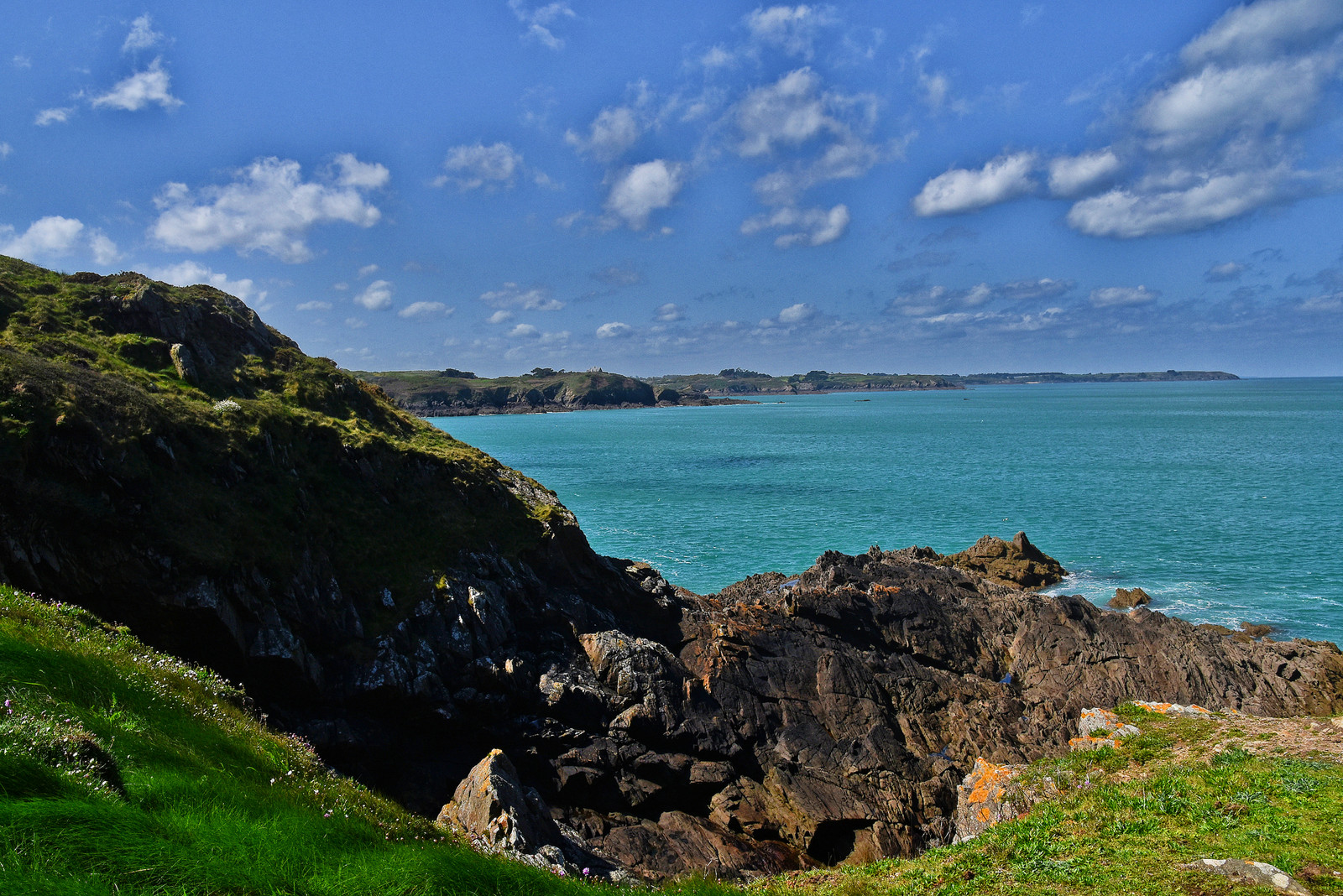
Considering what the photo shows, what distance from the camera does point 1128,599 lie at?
3853 centimetres

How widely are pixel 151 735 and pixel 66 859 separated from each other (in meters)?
4.16

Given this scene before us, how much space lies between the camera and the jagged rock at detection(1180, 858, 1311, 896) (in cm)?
991

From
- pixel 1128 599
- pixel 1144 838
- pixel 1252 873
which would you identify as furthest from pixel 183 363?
pixel 1128 599

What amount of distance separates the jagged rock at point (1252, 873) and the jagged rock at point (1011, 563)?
33070 mm

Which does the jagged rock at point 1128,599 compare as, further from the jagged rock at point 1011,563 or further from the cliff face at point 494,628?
the cliff face at point 494,628

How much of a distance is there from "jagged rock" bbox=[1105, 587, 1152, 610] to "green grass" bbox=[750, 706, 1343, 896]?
82.8 ft

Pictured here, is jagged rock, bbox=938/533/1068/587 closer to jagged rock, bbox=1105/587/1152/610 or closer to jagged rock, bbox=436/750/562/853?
jagged rock, bbox=1105/587/1152/610

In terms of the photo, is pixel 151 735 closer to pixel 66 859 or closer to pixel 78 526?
pixel 66 859

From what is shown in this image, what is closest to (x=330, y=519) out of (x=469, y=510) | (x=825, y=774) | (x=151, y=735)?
(x=469, y=510)

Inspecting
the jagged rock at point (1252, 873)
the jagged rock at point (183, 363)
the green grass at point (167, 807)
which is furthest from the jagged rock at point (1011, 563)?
the jagged rock at point (183, 363)

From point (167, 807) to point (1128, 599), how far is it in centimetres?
4546

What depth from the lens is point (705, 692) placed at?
24.6 metres

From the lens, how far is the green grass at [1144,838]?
35.7ft

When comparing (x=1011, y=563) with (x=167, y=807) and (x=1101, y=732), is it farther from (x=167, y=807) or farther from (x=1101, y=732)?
(x=167, y=807)
